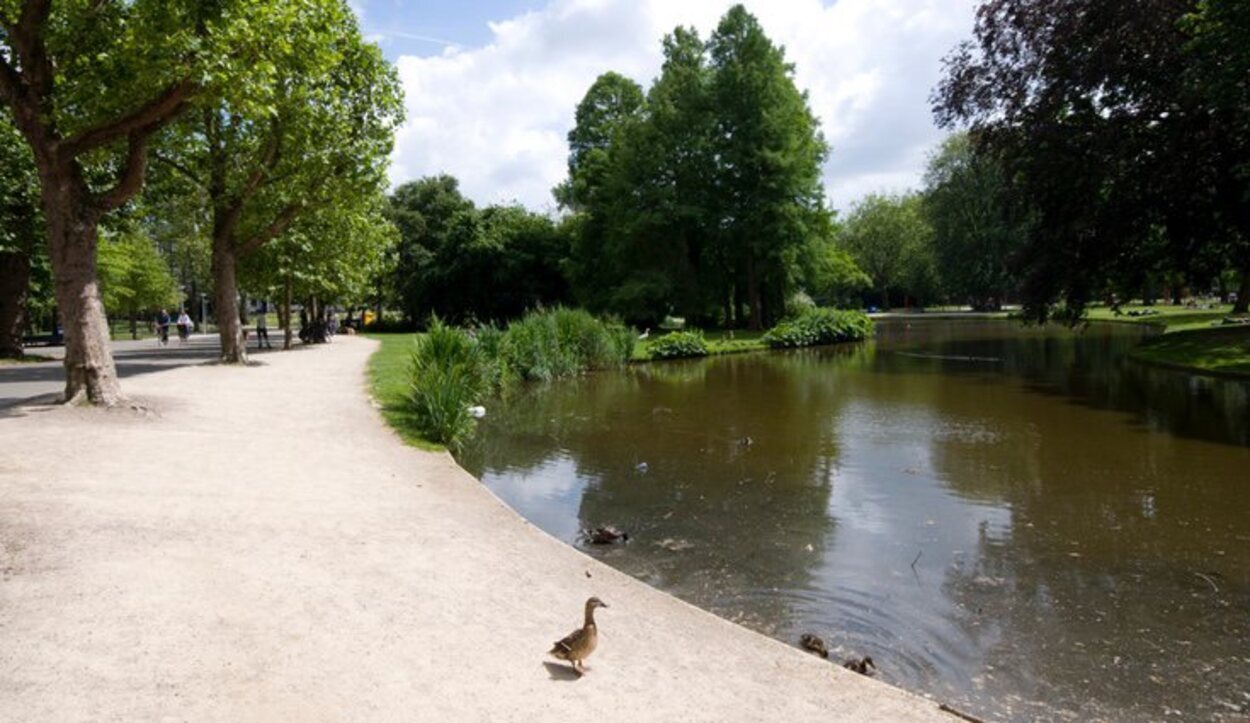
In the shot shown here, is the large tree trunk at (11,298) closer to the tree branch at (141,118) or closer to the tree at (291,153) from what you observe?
the tree at (291,153)

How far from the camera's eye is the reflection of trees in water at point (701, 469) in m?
7.80

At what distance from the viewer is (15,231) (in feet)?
86.5

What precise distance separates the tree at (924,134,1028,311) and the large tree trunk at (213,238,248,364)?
189 feet

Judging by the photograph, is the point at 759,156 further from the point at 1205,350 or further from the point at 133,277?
the point at 133,277

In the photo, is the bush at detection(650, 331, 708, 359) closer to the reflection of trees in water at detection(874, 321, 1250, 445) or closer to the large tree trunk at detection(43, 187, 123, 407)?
the reflection of trees in water at detection(874, 321, 1250, 445)

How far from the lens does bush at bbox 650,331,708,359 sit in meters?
33.7

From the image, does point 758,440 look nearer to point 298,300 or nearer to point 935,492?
point 935,492

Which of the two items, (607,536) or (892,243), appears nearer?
(607,536)

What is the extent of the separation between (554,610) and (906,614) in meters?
2.94

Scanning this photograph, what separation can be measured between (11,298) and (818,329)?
33.6 m

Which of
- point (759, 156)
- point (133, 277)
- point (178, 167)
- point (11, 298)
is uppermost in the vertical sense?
point (759, 156)

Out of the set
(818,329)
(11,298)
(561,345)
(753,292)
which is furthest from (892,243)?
(11,298)

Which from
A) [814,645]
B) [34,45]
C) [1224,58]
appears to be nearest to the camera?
[814,645]

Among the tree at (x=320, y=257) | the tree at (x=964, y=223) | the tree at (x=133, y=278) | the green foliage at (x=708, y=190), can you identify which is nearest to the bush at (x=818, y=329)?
the green foliage at (x=708, y=190)
